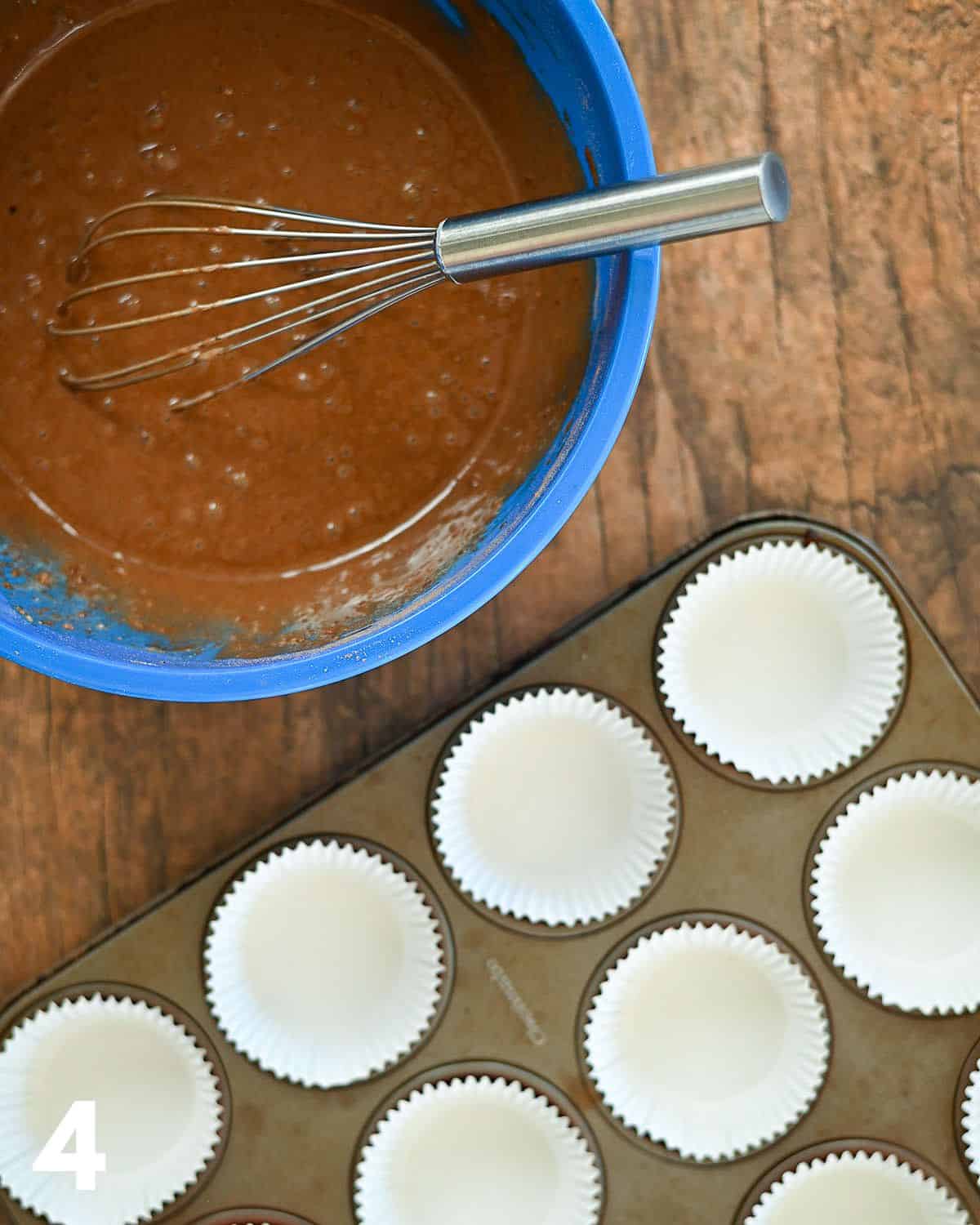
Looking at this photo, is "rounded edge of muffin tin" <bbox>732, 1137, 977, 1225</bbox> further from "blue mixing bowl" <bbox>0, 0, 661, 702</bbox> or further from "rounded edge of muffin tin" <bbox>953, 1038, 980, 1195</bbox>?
"blue mixing bowl" <bbox>0, 0, 661, 702</bbox>

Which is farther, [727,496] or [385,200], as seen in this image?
[727,496]

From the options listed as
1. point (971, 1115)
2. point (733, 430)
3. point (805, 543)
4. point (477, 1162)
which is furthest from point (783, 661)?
point (477, 1162)

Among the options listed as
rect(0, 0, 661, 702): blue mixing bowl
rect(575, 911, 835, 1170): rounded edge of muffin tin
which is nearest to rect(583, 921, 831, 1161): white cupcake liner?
Result: rect(575, 911, 835, 1170): rounded edge of muffin tin

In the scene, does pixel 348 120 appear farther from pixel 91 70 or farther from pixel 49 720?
pixel 49 720

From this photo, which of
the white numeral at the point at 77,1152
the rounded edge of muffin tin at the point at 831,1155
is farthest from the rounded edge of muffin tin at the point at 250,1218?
the rounded edge of muffin tin at the point at 831,1155

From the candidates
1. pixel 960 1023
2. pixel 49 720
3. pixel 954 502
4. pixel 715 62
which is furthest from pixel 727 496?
pixel 49 720

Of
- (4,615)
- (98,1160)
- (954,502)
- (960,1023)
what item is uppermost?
(4,615)

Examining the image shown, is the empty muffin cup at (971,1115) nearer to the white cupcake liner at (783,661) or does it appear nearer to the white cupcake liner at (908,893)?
the white cupcake liner at (908,893)
